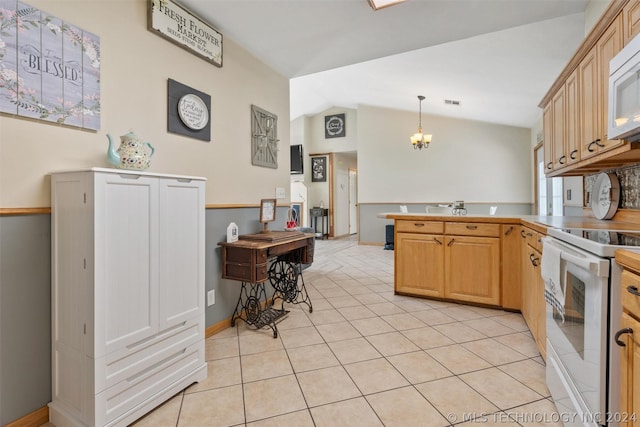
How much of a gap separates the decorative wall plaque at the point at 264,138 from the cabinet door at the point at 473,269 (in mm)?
1984

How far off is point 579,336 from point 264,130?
273 centimetres

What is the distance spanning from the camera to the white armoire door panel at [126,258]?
1309 millimetres

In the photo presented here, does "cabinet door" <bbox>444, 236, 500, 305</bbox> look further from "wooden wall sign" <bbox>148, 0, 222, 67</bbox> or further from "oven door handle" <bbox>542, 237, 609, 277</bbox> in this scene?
"wooden wall sign" <bbox>148, 0, 222, 67</bbox>

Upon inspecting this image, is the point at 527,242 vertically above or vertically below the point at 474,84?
below

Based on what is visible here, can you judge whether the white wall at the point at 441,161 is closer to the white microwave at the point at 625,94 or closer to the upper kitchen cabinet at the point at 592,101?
the upper kitchen cabinet at the point at 592,101

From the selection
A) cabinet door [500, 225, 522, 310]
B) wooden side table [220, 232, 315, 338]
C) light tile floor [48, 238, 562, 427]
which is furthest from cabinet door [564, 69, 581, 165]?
wooden side table [220, 232, 315, 338]

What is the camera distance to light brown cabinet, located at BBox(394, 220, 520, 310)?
108 inches

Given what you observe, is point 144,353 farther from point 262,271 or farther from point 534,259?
point 534,259

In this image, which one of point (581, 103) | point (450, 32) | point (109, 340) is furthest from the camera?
point (450, 32)

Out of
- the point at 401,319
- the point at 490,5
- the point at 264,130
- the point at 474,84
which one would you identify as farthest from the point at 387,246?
the point at 490,5

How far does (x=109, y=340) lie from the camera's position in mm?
1330

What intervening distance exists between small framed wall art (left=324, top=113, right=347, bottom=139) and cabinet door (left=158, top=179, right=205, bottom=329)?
680 cm

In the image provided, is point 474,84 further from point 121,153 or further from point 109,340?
point 109,340

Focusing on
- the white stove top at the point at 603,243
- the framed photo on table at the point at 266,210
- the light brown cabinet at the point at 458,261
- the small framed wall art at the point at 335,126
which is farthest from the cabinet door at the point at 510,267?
the small framed wall art at the point at 335,126
